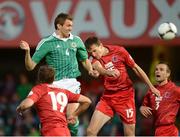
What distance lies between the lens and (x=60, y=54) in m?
10.2

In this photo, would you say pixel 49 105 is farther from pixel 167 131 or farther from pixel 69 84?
pixel 167 131

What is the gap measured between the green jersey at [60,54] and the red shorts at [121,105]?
678 mm

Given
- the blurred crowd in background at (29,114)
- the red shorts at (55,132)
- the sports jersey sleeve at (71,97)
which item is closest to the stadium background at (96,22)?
the blurred crowd in background at (29,114)

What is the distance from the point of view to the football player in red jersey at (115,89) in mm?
10547

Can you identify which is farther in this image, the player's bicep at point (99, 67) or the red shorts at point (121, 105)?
the red shorts at point (121, 105)

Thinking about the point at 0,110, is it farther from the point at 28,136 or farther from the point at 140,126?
the point at 140,126

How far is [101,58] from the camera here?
10.5 meters

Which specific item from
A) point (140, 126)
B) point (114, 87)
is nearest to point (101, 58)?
point (114, 87)

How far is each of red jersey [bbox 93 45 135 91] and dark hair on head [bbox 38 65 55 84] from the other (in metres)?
1.52

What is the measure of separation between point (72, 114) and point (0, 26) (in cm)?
485

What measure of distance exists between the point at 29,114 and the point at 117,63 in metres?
4.83

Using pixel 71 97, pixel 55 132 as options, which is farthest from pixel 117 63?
pixel 55 132

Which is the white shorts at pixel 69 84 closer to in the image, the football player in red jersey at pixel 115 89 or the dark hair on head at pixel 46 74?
the football player in red jersey at pixel 115 89

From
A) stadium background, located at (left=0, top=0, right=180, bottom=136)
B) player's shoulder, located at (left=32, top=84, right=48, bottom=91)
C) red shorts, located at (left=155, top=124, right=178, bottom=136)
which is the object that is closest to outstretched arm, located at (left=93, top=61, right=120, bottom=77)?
red shorts, located at (left=155, top=124, right=178, bottom=136)
